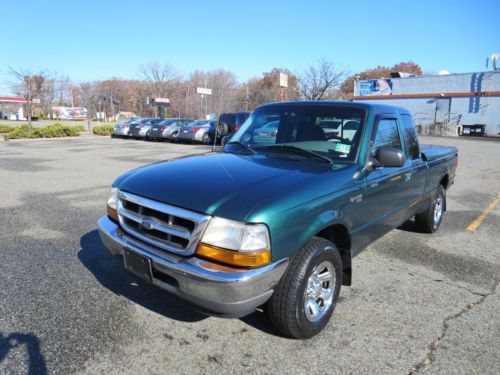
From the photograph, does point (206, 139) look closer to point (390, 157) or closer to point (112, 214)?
point (112, 214)

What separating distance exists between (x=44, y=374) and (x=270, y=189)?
1872 mm

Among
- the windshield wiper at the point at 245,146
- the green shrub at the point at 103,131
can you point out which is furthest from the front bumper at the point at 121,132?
the windshield wiper at the point at 245,146

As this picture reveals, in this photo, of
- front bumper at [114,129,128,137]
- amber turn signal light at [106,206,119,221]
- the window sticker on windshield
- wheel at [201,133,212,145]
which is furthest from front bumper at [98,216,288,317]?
front bumper at [114,129,128,137]

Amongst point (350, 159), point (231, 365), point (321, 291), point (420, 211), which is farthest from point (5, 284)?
point (420, 211)

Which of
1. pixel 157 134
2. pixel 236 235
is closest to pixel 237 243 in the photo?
pixel 236 235

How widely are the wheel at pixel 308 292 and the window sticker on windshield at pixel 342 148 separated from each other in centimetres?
99

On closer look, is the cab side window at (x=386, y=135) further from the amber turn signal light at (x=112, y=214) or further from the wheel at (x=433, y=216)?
the amber turn signal light at (x=112, y=214)

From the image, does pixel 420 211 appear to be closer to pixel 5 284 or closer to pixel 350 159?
pixel 350 159

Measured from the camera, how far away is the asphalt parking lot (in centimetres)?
262

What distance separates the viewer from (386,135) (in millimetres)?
4004

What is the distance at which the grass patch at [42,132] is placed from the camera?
22.8 meters

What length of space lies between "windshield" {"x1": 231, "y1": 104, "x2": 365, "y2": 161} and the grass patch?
903 inches

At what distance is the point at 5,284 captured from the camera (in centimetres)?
364

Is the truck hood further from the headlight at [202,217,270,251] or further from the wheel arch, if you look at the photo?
the wheel arch
